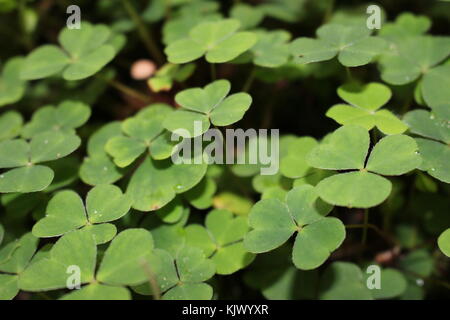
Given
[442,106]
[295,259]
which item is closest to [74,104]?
[295,259]

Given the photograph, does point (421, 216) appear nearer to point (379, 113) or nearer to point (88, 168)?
point (379, 113)

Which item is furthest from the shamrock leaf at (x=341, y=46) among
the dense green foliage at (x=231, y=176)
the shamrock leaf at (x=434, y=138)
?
the shamrock leaf at (x=434, y=138)

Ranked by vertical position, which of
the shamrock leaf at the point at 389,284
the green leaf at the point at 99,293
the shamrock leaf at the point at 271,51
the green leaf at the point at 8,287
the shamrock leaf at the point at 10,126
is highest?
the shamrock leaf at the point at 271,51

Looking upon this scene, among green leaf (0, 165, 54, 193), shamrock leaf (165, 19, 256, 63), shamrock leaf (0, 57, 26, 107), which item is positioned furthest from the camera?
shamrock leaf (0, 57, 26, 107)

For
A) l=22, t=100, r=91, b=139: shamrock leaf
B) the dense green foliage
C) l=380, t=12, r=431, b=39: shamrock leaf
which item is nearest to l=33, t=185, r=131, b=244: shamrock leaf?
the dense green foliage

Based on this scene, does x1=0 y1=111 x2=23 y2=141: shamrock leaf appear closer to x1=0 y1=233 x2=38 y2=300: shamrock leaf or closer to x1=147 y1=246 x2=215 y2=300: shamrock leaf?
x1=0 y1=233 x2=38 y2=300: shamrock leaf

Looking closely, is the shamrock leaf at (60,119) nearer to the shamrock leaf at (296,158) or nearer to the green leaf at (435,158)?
the shamrock leaf at (296,158)

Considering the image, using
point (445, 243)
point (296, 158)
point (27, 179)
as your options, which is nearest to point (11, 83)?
point (27, 179)
